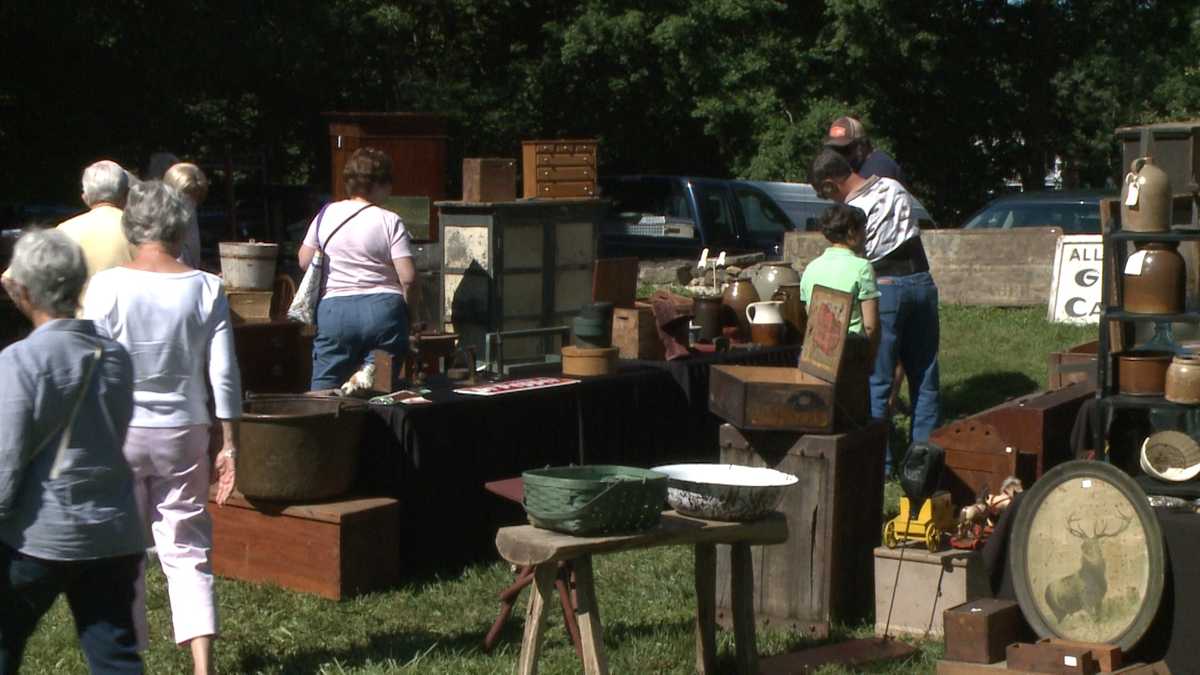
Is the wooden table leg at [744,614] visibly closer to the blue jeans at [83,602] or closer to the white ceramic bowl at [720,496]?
the white ceramic bowl at [720,496]

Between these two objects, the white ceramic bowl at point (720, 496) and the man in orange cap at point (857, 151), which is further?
the man in orange cap at point (857, 151)

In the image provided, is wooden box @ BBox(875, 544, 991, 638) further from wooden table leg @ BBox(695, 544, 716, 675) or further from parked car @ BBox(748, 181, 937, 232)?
parked car @ BBox(748, 181, 937, 232)

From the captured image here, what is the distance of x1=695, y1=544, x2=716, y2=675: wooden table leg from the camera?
4.69 m

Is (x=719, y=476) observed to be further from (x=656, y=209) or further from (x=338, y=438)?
(x=656, y=209)

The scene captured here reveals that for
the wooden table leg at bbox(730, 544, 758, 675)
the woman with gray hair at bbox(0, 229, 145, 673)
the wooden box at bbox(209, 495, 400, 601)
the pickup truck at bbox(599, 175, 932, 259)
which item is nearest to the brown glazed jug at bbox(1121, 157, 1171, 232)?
the wooden table leg at bbox(730, 544, 758, 675)

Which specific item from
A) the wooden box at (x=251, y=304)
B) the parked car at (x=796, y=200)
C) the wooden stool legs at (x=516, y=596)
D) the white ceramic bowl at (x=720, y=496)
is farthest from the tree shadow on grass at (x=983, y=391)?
the parked car at (x=796, y=200)

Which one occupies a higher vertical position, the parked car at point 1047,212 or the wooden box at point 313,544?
the parked car at point 1047,212

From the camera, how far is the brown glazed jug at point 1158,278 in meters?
5.12

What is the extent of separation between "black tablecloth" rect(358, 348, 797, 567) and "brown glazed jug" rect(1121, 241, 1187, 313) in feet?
8.44

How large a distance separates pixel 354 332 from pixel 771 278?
10.2 feet

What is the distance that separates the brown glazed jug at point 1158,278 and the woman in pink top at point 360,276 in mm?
2953

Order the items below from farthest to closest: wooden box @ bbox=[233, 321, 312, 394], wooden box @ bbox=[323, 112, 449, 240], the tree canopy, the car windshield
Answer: the tree canopy < the car windshield < wooden box @ bbox=[323, 112, 449, 240] < wooden box @ bbox=[233, 321, 312, 394]

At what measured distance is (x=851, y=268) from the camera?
21.1 ft

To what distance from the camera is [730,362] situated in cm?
761
